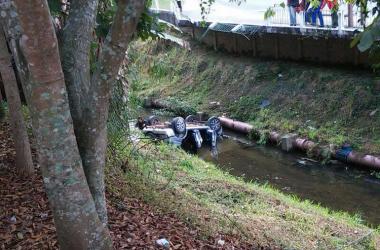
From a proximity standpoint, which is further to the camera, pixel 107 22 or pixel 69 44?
pixel 107 22

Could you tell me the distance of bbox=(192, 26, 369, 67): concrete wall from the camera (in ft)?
49.4

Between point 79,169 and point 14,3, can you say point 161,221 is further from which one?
point 14,3

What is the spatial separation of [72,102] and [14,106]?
176cm

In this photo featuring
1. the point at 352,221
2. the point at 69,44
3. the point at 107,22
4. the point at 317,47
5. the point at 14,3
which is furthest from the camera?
the point at 317,47

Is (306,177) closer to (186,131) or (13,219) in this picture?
(186,131)

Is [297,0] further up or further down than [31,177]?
further up

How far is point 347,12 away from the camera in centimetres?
1406

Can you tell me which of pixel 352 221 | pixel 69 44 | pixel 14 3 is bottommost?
pixel 352 221

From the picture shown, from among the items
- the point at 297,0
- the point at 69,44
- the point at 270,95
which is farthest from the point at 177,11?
the point at 69,44

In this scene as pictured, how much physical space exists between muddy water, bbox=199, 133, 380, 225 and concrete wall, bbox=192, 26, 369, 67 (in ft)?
12.6

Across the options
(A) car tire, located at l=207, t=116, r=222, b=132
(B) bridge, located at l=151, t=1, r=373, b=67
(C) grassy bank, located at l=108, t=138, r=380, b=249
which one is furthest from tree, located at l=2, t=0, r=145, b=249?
(A) car tire, located at l=207, t=116, r=222, b=132

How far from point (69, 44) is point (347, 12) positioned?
485 inches

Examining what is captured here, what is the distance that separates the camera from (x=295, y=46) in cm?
1678

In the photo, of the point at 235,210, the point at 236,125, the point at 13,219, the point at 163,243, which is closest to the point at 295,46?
the point at 236,125
